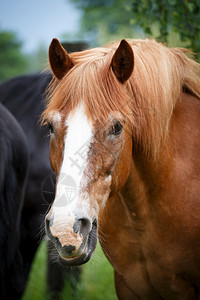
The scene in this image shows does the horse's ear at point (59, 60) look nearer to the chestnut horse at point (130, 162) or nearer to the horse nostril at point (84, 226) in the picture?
the chestnut horse at point (130, 162)

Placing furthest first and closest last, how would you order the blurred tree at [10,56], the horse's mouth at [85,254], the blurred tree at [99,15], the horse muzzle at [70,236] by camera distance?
the blurred tree at [99,15] → the blurred tree at [10,56] → the horse's mouth at [85,254] → the horse muzzle at [70,236]

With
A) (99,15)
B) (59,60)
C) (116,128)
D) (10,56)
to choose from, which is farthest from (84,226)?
(99,15)

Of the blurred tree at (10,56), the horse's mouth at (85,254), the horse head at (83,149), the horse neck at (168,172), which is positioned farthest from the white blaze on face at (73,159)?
the blurred tree at (10,56)

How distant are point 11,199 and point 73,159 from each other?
1712 millimetres

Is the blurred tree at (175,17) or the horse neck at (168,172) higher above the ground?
the blurred tree at (175,17)

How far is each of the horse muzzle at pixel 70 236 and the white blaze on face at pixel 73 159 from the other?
0.20ft

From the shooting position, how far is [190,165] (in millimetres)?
2486

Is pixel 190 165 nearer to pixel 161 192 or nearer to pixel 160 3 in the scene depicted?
pixel 161 192

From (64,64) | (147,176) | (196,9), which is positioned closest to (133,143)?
A: (147,176)

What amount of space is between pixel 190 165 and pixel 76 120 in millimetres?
898

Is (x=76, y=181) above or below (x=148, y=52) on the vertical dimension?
below

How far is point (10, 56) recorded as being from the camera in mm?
24812

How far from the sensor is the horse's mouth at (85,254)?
1907 millimetres

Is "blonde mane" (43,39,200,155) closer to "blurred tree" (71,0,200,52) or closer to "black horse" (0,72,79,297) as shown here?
"blurred tree" (71,0,200,52)
